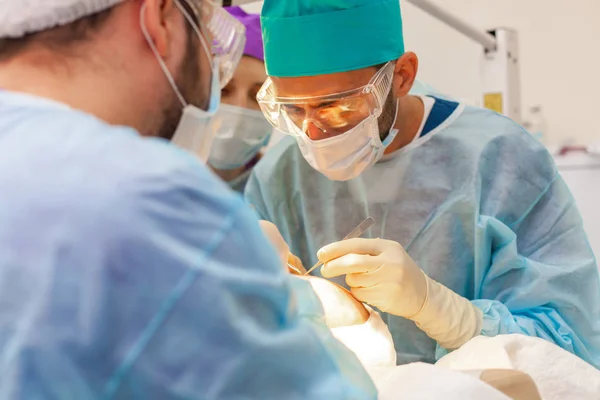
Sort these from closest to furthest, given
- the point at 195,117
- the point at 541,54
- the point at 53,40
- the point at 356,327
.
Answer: the point at 53,40 → the point at 195,117 → the point at 356,327 → the point at 541,54

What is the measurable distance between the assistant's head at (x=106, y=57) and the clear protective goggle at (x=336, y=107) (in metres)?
0.67

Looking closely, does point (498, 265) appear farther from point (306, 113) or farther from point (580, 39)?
point (580, 39)

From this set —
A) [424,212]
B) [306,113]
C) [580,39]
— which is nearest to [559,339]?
[424,212]

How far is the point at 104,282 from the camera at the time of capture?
54cm

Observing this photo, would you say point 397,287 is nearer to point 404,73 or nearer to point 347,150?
point 347,150

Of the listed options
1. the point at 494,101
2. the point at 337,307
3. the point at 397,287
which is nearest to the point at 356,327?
the point at 337,307

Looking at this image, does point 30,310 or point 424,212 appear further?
point 424,212

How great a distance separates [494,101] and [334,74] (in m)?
1.04

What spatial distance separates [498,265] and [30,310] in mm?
1201

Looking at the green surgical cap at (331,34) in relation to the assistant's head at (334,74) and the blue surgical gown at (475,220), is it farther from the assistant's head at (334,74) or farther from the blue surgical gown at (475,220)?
the blue surgical gown at (475,220)

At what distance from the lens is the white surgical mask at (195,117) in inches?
32.8

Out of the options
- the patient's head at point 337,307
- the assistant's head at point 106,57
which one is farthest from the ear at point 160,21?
the patient's head at point 337,307

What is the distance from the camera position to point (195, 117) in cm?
90

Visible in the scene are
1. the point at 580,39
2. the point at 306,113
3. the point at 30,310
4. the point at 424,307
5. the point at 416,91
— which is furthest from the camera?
the point at 580,39
